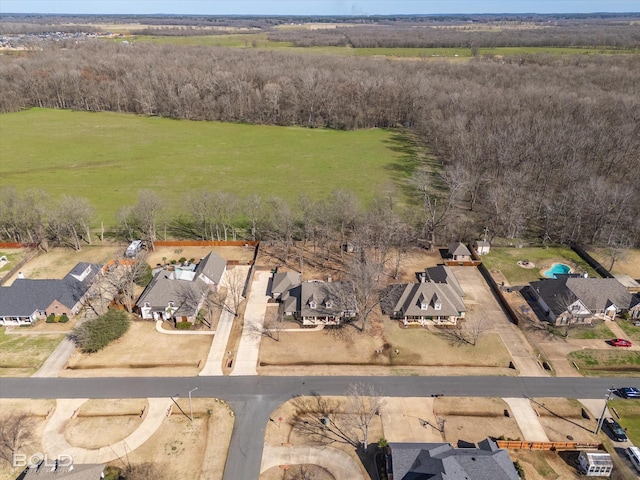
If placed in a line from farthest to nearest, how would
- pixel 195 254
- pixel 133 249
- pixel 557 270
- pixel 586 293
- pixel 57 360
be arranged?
pixel 195 254 → pixel 133 249 → pixel 557 270 → pixel 586 293 → pixel 57 360

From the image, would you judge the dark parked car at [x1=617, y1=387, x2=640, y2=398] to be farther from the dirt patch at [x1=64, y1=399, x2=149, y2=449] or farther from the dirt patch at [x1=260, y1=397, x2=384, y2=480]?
the dirt patch at [x1=64, y1=399, x2=149, y2=449]

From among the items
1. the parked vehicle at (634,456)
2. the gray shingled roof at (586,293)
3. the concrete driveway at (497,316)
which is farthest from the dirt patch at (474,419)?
the gray shingled roof at (586,293)

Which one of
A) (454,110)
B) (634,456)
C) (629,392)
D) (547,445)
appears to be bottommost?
(547,445)

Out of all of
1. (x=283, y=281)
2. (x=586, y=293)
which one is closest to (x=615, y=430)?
(x=586, y=293)

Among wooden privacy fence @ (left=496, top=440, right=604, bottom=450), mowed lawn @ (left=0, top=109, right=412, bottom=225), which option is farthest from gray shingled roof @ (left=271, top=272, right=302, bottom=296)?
mowed lawn @ (left=0, top=109, right=412, bottom=225)

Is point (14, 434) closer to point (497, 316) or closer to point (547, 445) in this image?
point (547, 445)

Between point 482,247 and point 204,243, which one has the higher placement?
point 482,247
